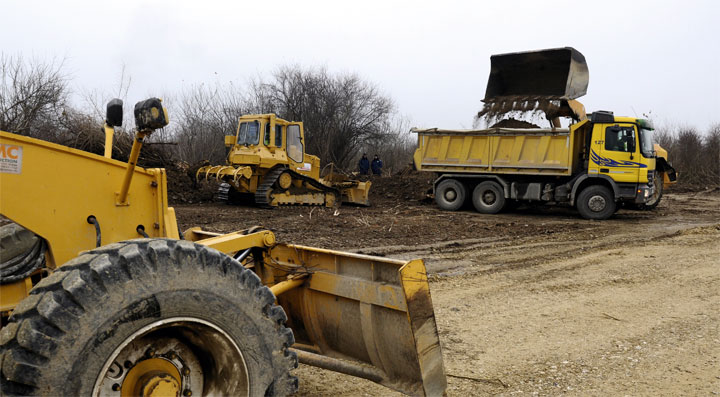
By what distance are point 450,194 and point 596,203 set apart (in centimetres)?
442

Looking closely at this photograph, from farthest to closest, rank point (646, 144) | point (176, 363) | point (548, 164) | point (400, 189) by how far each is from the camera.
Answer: point (400, 189)
point (548, 164)
point (646, 144)
point (176, 363)

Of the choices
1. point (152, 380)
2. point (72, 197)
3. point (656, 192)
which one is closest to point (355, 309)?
point (152, 380)

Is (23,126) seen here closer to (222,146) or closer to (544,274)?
(222,146)

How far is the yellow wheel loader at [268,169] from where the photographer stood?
1541cm

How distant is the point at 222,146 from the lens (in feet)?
89.0

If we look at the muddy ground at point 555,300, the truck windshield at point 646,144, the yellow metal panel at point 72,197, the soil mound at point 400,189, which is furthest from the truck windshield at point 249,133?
the yellow metal panel at point 72,197

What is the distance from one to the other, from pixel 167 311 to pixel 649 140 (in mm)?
14782

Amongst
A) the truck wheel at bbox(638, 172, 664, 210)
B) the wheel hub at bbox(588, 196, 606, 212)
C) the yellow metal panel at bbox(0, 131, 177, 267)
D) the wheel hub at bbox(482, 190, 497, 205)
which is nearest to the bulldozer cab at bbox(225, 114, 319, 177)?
the wheel hub at bbox(482, 190, 497, 205)

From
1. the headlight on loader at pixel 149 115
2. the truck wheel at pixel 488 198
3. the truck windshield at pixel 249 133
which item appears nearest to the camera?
the headlight on loader at pixel 149 115

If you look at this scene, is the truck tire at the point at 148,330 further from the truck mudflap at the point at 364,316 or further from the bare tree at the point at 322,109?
the bare tree at the point at 322,109

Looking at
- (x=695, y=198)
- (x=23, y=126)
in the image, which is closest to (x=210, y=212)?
(x=23, y=126)

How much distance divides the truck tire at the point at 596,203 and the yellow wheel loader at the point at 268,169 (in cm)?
768

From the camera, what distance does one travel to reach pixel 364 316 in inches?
133

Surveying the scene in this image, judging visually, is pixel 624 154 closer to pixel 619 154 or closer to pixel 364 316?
pixel 619 154
